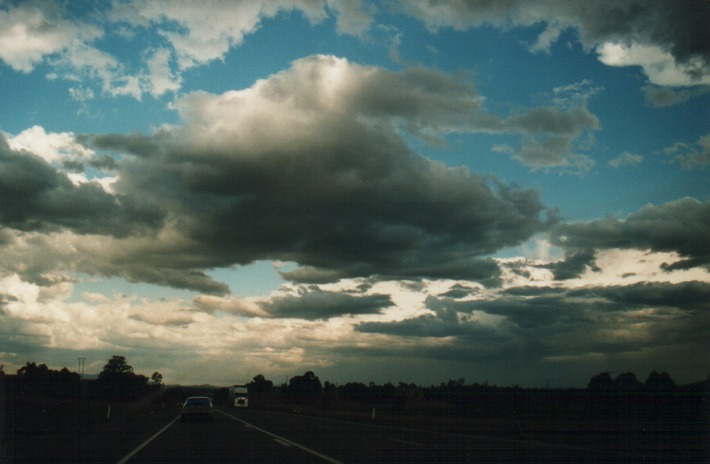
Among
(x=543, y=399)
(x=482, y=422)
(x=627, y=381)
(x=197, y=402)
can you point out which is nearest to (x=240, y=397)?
(x=543, y=399)

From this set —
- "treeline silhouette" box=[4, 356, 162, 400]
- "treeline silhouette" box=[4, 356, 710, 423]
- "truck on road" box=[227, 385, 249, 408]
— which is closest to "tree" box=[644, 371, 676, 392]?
"treeline silhouette" box=[4, 356, 710, 423]

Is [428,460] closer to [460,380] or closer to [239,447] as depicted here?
[239,447]

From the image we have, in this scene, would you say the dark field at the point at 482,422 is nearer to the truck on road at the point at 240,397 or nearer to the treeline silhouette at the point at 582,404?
the treeline silhouette at the point at 582,404

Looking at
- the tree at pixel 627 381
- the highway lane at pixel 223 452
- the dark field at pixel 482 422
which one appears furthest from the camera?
the tree at pixel 627 381

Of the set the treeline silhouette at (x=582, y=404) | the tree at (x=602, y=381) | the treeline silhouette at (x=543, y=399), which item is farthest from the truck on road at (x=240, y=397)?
the tree at (x=602, y=381)

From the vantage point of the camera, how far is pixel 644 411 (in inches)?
2968

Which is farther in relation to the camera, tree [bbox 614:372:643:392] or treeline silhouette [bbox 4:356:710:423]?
tree [bbox 614:372:643:392]

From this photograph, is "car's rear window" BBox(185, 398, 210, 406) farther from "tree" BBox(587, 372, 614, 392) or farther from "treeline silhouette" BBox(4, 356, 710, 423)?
"tree" BBox(587, 372, 614, 392)

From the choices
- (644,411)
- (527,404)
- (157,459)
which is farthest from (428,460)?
(527,404)

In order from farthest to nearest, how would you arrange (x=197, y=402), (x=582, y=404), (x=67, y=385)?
(x=67, y=385) → (x=582, y=404) → (x=197, y=402)

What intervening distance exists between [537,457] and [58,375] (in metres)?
203

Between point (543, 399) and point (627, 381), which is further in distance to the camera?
point (627, 381)

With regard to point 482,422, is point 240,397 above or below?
below

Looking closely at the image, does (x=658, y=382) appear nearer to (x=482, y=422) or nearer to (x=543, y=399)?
(x=543, y=399)
